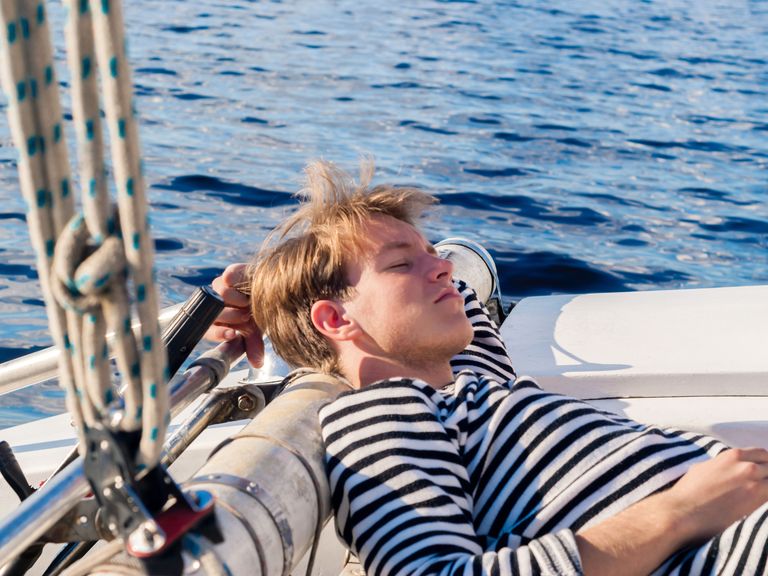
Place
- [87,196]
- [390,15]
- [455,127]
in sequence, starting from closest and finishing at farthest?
[87,196], [455,127], [390,15]

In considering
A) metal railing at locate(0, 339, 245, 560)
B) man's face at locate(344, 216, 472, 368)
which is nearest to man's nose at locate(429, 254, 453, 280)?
man's face at locate(344, 216, 472, 368)

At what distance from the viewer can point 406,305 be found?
2.16 m

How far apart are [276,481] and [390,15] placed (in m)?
14.3

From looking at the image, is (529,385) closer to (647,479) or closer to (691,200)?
(647,479)

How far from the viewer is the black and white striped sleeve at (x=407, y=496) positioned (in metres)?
1.65

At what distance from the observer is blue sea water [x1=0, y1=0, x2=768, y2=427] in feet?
19.3

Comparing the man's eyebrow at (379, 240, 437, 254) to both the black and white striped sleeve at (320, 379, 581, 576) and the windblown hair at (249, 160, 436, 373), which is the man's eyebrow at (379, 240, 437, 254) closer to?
the windblown hair at (249, 160, 436, 373)

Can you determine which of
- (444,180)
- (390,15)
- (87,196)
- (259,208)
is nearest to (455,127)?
(444,180)

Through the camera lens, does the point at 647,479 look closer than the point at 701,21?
Yes

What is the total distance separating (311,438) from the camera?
1871 millimetres

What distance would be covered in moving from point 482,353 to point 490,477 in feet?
2.29

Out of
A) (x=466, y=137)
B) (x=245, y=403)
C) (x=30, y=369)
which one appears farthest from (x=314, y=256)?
(x=466, y=137)

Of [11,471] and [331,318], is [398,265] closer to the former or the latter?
[331,318]

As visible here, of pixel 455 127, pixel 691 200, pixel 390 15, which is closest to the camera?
pixel 691 200
